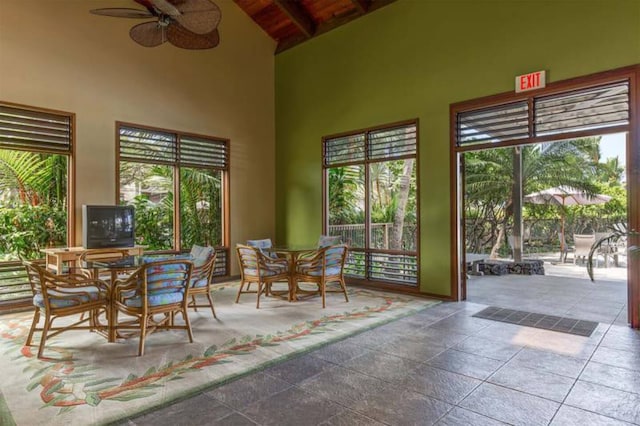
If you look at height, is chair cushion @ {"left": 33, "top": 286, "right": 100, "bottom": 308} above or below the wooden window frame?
below

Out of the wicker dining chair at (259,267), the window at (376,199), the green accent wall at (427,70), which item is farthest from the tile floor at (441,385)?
the window at (376,199)

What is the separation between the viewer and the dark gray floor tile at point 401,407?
2375 millimetres

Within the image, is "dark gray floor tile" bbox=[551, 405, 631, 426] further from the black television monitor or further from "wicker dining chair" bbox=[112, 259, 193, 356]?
the black television monitor

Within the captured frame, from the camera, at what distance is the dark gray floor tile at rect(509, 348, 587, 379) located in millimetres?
3082

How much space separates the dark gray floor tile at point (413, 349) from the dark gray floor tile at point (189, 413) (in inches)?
64.5

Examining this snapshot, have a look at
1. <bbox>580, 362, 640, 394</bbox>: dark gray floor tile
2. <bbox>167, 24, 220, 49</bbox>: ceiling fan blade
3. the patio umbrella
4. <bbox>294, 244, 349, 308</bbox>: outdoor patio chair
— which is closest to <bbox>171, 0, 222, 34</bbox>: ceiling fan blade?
<bbox>167, 24, 220, 49</bbox>: ceiling fan blade

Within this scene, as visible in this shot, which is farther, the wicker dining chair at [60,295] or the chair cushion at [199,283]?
the chair cushion at [199,283]

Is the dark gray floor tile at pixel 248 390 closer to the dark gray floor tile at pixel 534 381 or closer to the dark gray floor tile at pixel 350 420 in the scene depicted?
the dark gray floor tile at pixel 350 420

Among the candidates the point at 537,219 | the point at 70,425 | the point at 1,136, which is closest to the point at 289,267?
the point at 70,425

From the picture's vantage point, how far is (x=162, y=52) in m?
6.43

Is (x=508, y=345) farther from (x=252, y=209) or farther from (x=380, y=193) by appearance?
(x=252, y=209)

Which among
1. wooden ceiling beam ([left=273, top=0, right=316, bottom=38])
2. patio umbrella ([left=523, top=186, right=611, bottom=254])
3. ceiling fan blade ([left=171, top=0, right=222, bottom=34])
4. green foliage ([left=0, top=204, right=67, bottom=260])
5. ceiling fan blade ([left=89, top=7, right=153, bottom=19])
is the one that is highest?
wooden ceiling beam ([left=273, top=0, right=316, bottom=38])

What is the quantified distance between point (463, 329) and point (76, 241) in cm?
533

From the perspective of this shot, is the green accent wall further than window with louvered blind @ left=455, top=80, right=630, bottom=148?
Yes
